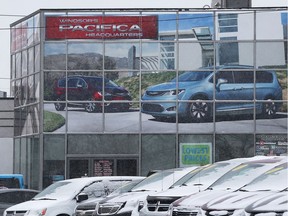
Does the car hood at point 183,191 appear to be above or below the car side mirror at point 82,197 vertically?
above

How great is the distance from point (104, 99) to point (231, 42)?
5737 millimetres

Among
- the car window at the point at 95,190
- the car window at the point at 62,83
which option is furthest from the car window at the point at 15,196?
the car window at the point at 62,83

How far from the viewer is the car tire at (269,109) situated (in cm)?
4088

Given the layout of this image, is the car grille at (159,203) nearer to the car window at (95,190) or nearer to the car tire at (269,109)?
the car window at (95,190)

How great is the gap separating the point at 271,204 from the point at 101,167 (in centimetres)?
2817

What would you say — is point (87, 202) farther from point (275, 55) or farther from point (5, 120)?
point (5, 120)

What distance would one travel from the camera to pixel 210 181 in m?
19.0

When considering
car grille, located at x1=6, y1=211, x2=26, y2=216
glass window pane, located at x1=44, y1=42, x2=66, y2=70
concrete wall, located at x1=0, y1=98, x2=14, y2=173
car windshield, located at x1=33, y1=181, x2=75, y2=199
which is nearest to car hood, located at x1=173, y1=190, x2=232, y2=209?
car windshield, located at x1=33, y1=181, x2=75, y2=199

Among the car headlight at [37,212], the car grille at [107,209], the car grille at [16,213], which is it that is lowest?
the car grille at [16,213]

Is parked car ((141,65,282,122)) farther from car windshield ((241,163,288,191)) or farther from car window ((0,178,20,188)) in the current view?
car windshield ((241,163,288,191))

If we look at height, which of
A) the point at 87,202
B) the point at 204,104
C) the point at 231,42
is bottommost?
the point at 87,202

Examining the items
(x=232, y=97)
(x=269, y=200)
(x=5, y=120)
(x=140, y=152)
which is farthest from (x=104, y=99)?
(x=269, y=200)

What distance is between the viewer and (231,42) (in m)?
41.2

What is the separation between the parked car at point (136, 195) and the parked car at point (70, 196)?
2.18m
